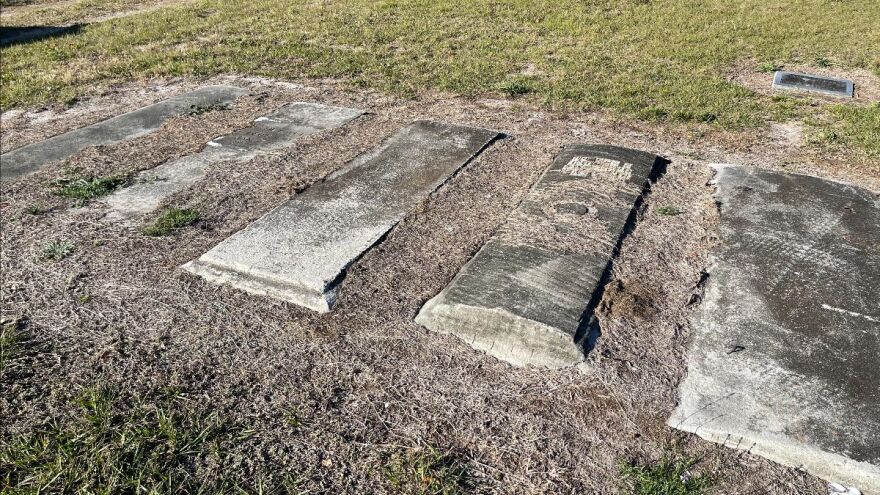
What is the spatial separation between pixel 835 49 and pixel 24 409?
9578mm

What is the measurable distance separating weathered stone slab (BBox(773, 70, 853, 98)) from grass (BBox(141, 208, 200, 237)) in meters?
6.11

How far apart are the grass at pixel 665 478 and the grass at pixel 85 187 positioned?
3907mm

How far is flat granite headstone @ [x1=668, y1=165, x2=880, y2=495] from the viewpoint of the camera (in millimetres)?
2541

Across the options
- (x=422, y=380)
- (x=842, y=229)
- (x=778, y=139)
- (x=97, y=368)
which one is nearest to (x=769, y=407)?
(x=422, y=380)

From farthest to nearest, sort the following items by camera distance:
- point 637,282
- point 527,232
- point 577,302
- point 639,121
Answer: point 639,121
point 527,232
point 637,282
point 577,302

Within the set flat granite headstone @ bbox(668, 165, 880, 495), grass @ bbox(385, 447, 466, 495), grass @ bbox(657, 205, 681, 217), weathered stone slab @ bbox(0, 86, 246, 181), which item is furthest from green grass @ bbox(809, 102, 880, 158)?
weathered stone slab @ bbox(0, 86, 246, 181)

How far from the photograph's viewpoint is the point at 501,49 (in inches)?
347

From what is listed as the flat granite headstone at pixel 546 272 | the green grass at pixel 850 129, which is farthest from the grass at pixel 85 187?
the green grass at pixel 850 129

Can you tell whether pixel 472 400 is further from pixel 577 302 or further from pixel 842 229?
pixel 842 229

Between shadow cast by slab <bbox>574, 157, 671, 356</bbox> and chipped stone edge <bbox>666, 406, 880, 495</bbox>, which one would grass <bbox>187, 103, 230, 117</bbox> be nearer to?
shadow cast by slab <bbox>574, 157, 671, 356</bbox>

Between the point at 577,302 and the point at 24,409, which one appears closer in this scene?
the point at 24,409

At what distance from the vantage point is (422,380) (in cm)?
287

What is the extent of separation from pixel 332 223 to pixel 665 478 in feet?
8.09

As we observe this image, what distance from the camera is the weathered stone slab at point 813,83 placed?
694cm
